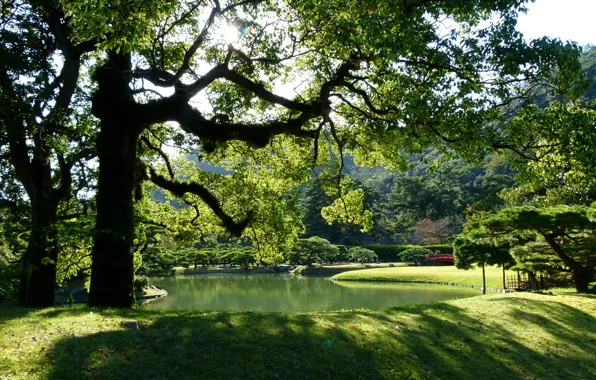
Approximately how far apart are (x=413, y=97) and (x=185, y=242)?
8034 millimetres

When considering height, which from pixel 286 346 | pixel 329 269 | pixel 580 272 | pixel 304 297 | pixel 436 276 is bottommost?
pixel 304 297

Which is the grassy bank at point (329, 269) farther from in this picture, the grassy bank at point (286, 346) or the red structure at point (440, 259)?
the grassy bank at point (286, 346)

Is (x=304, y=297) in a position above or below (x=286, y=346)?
below

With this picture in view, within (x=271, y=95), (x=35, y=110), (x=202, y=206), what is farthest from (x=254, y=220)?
(x=35, y=110)

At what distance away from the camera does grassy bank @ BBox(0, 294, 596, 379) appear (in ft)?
14.9

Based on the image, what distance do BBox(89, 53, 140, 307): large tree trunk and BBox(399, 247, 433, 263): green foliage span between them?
126 ft

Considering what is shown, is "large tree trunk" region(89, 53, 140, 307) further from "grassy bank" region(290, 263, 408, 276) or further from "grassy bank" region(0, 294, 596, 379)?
"grassy bank" region(290, 263, 408, 276)

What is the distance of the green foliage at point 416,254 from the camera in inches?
1705

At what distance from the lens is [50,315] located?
647cm

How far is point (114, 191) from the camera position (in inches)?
312

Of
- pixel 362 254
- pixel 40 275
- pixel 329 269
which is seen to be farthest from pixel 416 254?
pixel 40 275

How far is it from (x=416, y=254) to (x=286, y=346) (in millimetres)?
39959

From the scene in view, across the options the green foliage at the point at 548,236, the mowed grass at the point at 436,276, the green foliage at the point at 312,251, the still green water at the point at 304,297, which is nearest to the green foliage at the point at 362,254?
the green foliage at the point at 312,251

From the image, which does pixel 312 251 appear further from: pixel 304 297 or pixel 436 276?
pixel 304 297
